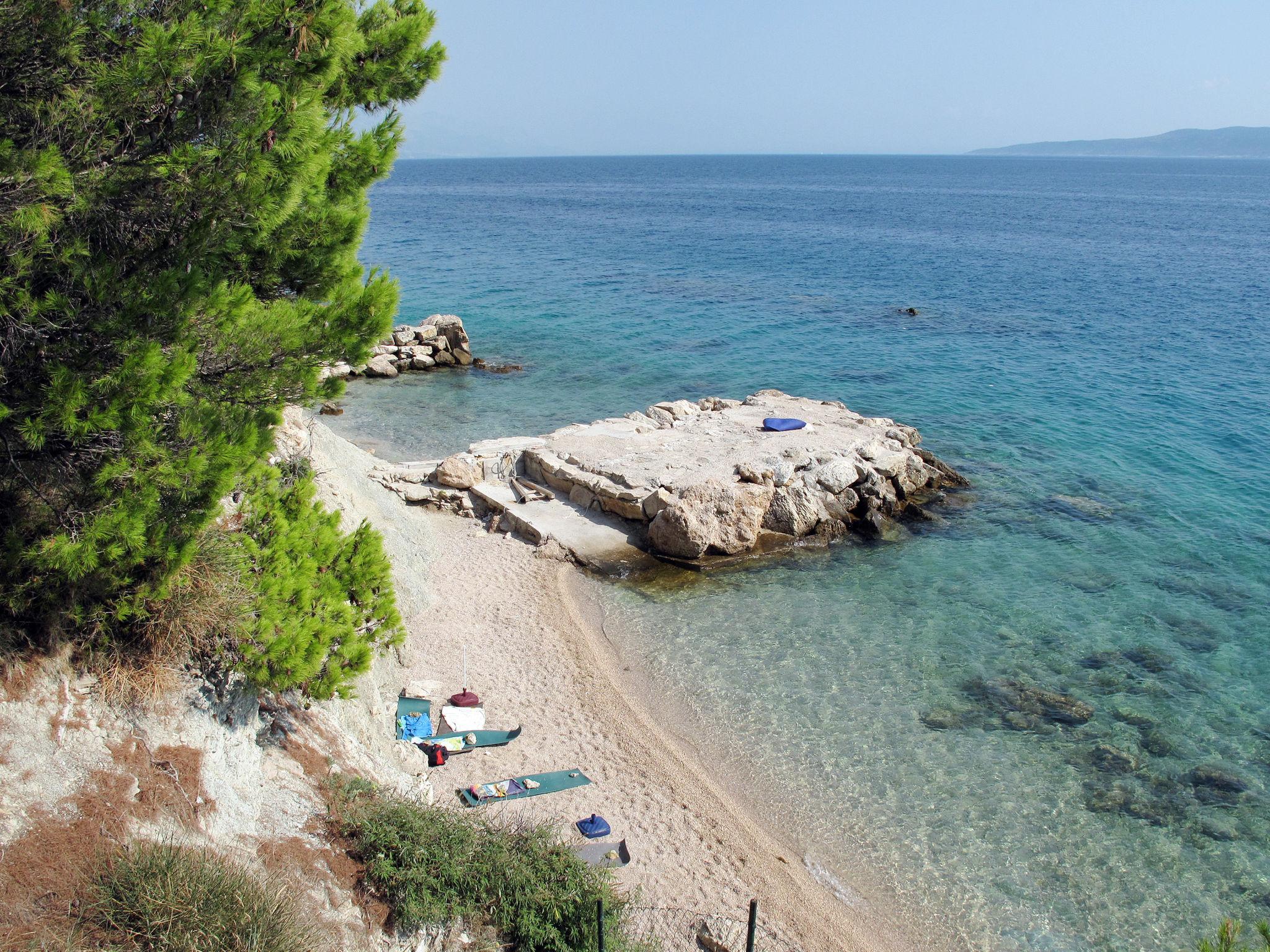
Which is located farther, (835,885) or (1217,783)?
(1217,783)

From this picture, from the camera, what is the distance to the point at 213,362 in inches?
366

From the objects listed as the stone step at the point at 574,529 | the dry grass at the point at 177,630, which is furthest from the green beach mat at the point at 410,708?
the stone step at the point at 574,529

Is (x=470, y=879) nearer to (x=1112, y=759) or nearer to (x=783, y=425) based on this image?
(x=1112, y=759)

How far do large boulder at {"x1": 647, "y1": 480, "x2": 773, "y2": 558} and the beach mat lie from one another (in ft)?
33.1

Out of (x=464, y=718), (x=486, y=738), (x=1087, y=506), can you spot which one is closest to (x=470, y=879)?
(x=486, y=738)

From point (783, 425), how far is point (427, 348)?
2000 centimetres

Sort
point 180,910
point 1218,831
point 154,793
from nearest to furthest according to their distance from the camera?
point 180,910 < point 154,793 < point 1218,831

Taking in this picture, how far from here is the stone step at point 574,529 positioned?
22.3 meters

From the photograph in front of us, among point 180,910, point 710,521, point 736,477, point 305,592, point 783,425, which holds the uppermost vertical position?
point 305,592

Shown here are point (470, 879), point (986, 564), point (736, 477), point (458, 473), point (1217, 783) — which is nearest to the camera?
point (470, 879)

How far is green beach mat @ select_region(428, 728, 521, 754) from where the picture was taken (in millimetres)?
14766

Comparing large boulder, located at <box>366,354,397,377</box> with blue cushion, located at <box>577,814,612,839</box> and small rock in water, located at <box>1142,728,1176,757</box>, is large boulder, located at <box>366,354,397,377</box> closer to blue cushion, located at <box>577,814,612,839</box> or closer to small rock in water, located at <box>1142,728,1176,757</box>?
blue cushion, located at <box>577,814,612,839</box>

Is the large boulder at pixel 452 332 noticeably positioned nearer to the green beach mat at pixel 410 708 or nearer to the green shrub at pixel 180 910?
the green beach mat at pixel 410 708

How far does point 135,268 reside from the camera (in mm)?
8539
